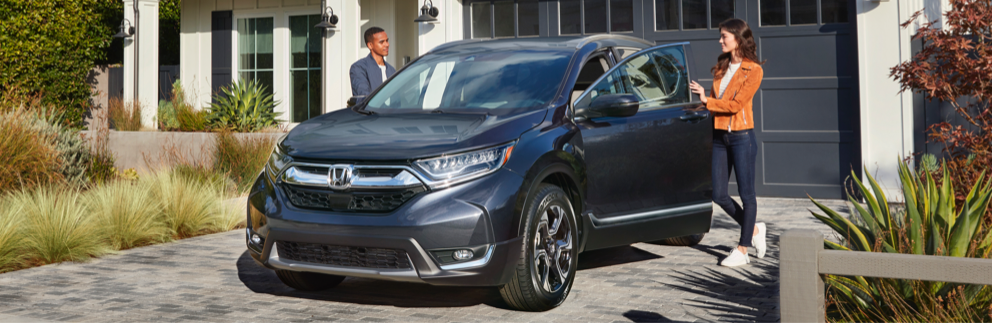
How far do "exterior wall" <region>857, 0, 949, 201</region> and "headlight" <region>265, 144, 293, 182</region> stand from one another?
7164 mm

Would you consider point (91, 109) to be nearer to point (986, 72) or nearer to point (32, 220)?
point (32, 220)

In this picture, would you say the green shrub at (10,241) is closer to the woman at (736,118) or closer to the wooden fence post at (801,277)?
the woman at (736,118)

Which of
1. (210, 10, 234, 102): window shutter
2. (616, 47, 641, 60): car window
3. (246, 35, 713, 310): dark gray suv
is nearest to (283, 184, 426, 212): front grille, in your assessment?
(246, 35, 713, 310): dark gray suv

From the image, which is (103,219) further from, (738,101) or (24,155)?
(738,101)

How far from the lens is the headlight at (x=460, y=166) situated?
179 inches

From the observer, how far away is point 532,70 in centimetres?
568

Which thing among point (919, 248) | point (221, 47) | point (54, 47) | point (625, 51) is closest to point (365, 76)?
point (625, 51)

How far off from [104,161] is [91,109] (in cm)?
919

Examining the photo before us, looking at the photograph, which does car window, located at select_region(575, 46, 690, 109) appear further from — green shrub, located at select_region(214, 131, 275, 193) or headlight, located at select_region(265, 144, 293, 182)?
green shrub, located at select_region(214, 131, 275, 193)

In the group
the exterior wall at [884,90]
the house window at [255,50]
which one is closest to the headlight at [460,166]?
the exterior wall at [884,90]

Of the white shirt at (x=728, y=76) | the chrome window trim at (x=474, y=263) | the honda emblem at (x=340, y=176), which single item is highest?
the white shirt at (x=728, y=76)

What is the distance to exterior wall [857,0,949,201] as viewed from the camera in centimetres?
976

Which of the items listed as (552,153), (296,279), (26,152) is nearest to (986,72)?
(552,153)

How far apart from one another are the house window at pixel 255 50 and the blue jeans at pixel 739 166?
1082cm
